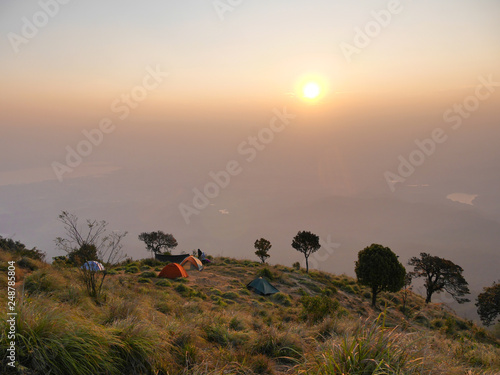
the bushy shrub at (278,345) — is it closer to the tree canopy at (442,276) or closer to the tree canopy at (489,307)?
the tree canopy at (442,276)

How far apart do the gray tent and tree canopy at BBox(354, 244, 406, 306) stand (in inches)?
314

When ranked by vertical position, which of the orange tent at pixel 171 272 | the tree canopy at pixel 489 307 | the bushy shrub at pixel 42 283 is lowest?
the tree canopy at pixel 489 307

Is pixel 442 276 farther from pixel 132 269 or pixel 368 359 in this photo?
pixel 368 359

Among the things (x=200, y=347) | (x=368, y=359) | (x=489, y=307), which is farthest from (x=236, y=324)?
(x=489, y=307)

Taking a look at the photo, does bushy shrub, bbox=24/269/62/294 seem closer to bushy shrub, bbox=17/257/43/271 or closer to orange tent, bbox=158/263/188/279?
bushy shrub, bbox=17/257/43/271

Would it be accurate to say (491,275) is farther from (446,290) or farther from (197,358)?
(197,358)

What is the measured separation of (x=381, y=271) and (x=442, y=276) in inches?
567

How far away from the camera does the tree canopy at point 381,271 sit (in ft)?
78.2

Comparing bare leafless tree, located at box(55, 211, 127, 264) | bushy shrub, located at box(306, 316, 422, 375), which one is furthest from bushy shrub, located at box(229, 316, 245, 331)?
bare leafless tree, located at box(55, 211, 127, 264)

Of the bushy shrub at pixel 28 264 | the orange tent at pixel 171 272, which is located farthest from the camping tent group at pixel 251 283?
the bushy shrub at pixel 28 264

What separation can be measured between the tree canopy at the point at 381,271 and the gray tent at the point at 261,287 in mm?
7969

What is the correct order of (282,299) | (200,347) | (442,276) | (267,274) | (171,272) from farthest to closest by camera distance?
1. (442,276)
2. (267,274)
3. (171,272)
4. (282,299)
5. (200,347)

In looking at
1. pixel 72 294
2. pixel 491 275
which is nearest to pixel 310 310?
pixel 72 294

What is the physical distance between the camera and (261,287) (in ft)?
Answer: 69.8
